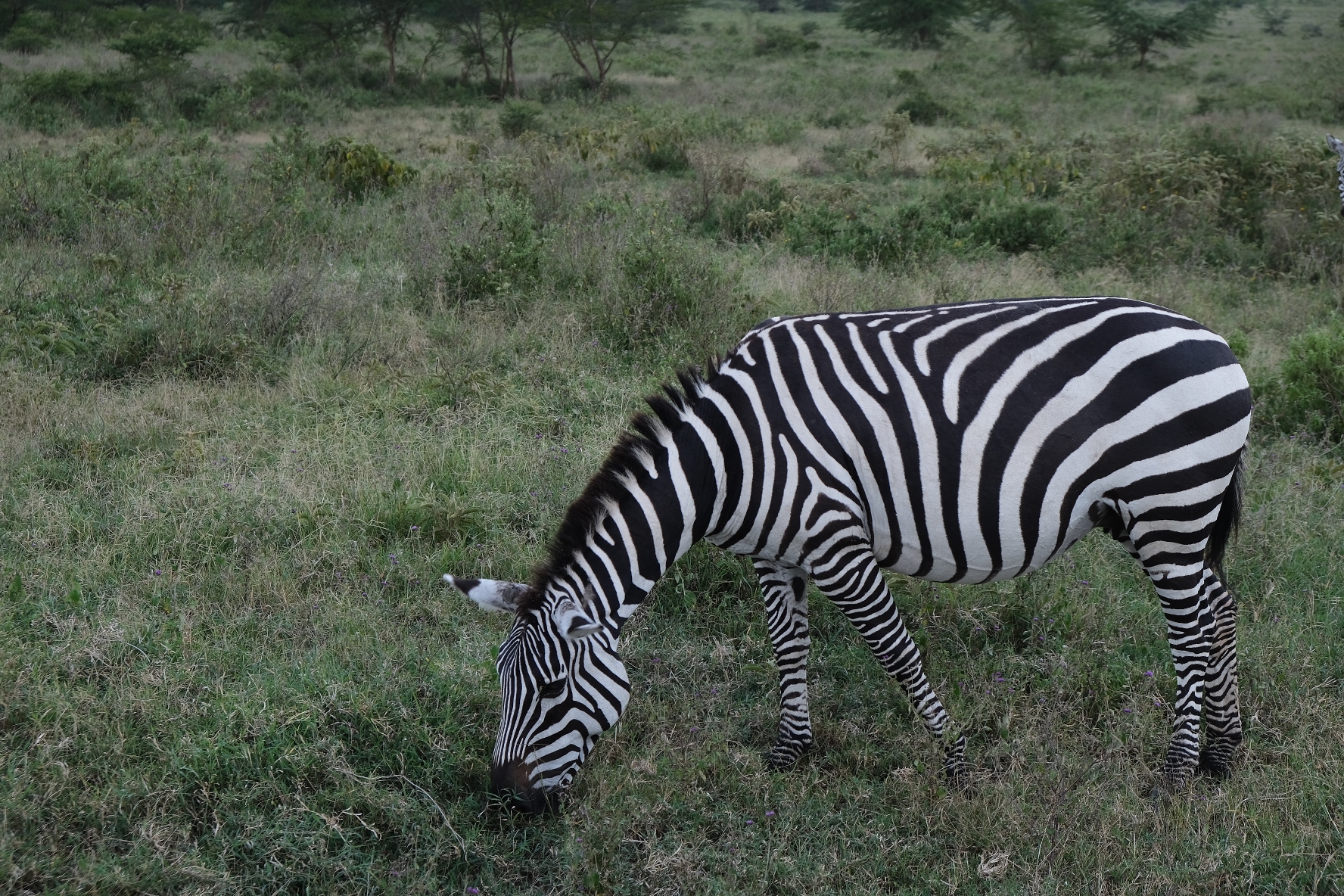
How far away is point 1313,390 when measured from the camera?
6.47 meters

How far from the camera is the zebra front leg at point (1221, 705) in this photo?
3893 millimetres

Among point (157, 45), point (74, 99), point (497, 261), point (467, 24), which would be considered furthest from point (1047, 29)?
point (497, 261)

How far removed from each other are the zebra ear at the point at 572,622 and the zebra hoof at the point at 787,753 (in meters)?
1.23

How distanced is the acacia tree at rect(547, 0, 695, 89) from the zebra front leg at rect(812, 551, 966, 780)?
71.4 ft

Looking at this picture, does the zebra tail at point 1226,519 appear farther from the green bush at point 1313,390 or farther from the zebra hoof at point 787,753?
the green bush at point 1313,390

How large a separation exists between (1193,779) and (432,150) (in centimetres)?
1351

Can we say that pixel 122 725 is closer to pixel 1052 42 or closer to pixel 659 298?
pixel 659 298

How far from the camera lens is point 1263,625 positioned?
451 centimetres

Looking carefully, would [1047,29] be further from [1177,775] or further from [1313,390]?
[1177,775]

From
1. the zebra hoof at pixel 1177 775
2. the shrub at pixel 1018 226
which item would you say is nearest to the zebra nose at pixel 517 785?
the zebra hoof at pixel 1177 775

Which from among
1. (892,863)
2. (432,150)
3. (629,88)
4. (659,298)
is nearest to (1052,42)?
(629,88)

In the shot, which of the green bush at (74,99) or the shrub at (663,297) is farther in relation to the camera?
the green bush at (74,99)

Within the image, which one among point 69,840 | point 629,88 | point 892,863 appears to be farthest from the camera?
point 629,88

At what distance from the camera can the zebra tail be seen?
3.85 meters
